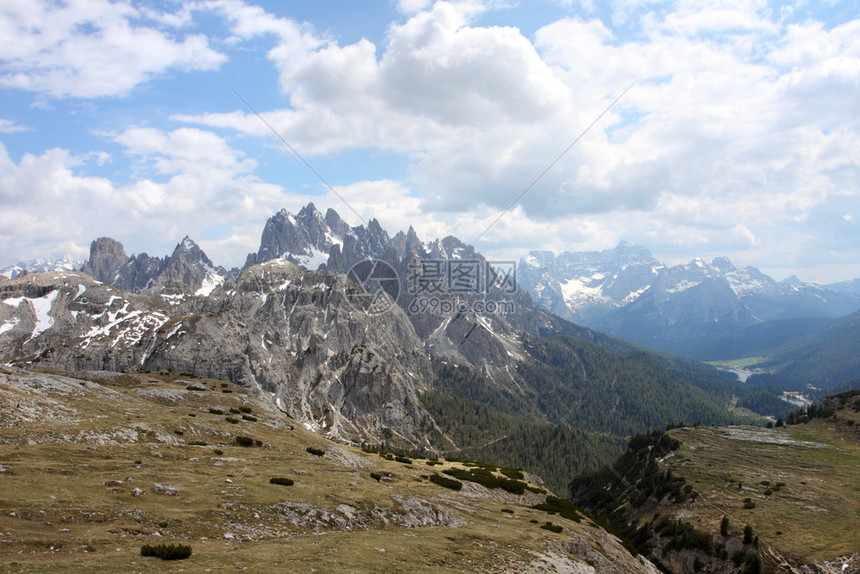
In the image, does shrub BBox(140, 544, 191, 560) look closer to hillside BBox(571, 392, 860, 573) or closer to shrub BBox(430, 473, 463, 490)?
shrub BBox(430, 473, 463, 490)

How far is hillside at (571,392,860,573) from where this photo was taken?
74.5 m

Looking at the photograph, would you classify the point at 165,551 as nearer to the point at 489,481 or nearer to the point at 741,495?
the point at 489,481

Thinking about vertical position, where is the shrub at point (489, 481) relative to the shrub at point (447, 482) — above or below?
below

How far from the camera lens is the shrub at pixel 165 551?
1753cm

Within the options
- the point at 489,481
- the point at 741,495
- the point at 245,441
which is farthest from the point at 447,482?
the point at 741,495

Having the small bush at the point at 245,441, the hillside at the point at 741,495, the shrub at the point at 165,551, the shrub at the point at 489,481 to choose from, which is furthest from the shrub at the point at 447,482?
the hillside at the point at 741,495

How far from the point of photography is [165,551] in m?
17.6

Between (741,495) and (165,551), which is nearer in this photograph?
(165,551)

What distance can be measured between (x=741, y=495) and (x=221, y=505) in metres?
115

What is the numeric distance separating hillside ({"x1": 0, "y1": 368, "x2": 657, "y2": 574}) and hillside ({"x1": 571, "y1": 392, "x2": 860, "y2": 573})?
4666 centimetres

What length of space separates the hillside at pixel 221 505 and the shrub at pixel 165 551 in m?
0.32

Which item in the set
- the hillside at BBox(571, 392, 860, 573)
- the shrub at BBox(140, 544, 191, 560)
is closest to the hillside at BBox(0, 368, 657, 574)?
the shrub at BBox(140, 544, 191, 560)

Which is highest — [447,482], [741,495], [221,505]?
[221,505]

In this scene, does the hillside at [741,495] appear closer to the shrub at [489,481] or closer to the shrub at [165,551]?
the shrub at [489,481]
